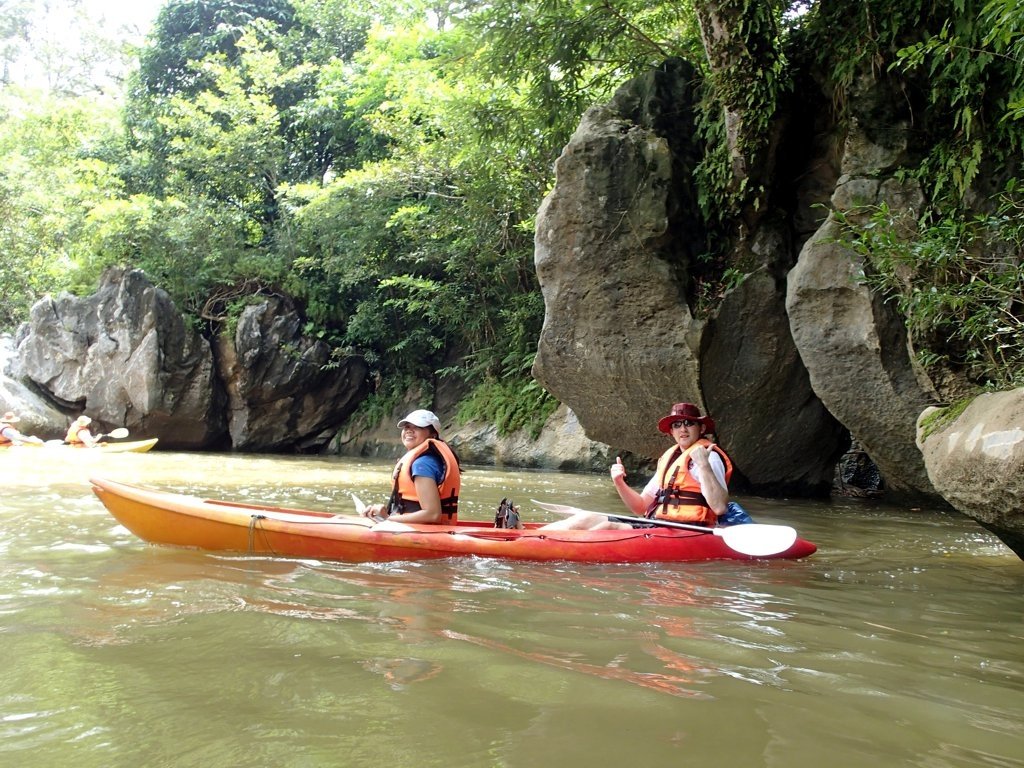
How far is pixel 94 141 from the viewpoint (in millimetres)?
21719

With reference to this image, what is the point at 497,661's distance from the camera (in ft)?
8.47

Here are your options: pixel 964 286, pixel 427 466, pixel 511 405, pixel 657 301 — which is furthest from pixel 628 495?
pixel 511 405

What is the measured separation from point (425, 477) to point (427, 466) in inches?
2.9

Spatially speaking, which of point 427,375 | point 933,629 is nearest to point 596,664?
point 933,629

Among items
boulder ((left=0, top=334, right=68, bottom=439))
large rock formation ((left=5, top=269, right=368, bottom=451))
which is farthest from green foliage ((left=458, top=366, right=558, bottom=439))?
boulder ((left=0, top=334, right=68, bottom=439))

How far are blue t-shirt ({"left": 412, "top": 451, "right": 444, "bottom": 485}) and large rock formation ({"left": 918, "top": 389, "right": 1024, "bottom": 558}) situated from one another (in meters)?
3.03

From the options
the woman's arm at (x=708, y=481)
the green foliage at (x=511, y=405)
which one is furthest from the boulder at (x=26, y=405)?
the woman's arm at (x=708, y=481)

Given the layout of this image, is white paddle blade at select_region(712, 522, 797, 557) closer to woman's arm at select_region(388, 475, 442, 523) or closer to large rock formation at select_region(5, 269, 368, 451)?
woman's arm at select_region(388, 475, 442, 523)

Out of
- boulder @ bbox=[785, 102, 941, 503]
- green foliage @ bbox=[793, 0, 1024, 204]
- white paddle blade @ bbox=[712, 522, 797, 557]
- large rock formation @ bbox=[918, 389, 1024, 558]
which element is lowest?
white paddle blade @ bbox=[712, 522, 797, 557]

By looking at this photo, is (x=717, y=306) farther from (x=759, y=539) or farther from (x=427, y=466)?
(x=427, y=466)

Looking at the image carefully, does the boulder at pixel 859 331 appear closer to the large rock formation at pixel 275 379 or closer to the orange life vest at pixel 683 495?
the orange life vest at pixel 683 495

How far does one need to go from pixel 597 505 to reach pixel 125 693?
6.38m

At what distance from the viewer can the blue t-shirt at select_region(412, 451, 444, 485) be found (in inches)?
193

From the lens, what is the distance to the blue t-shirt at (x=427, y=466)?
4.91 meters
